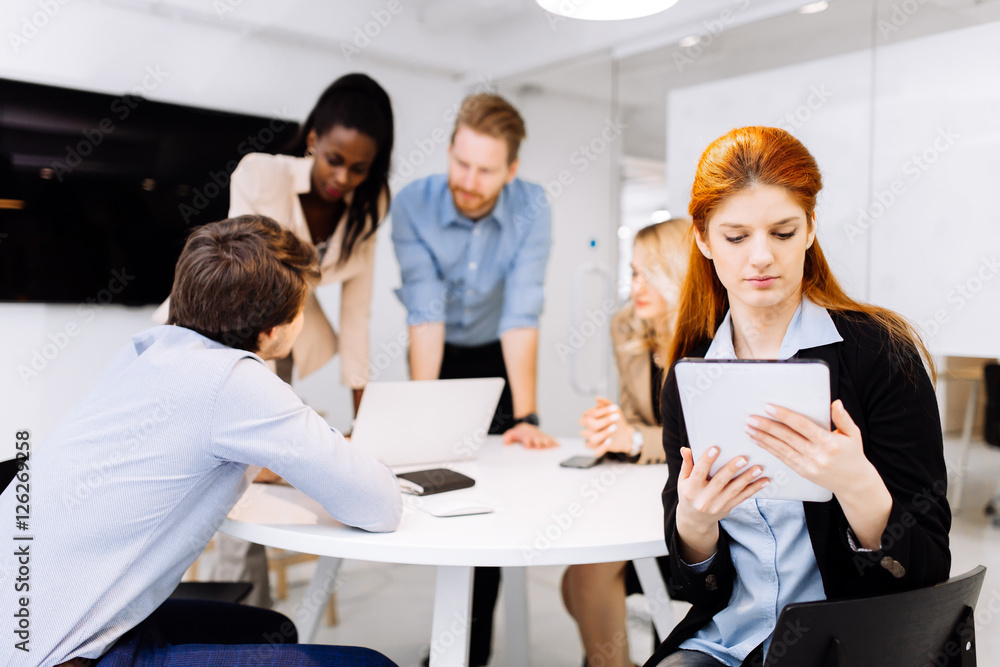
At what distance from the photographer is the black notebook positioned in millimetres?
1736

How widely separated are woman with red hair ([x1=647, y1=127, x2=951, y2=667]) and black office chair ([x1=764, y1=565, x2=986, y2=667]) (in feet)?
0.27

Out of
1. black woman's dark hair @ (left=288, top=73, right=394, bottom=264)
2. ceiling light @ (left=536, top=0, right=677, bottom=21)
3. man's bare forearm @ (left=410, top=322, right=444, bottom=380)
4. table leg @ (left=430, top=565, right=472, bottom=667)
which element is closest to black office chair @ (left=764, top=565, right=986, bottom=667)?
table leg @ (left=430, top=565, right=472, bottom=667)

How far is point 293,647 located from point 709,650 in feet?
2.54

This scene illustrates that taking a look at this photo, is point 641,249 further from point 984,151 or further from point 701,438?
point 701,438

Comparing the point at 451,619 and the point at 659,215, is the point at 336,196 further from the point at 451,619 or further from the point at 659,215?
the point at 451,619

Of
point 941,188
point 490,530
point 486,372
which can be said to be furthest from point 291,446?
point 941,188

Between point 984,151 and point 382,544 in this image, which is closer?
point 382,544

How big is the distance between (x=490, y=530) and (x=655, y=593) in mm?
660

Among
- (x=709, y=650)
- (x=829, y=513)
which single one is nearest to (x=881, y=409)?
(x=829, y=513)

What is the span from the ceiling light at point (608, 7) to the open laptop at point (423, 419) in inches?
39.1

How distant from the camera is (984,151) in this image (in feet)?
7.54

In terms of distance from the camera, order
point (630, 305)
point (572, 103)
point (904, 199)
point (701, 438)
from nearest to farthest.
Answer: point (701, 438), point (904, 199), point (630, 305), point (572, 103)

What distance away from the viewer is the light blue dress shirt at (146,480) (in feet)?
4.00

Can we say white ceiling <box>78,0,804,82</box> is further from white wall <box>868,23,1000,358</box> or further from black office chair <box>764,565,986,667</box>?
black office chair <box>764,565,986,667</box>
